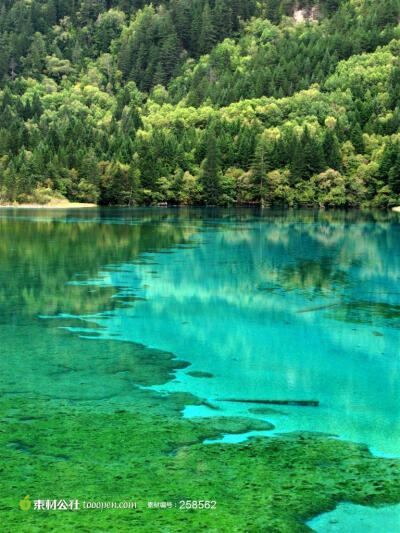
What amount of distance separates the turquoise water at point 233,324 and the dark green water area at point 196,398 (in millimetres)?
58

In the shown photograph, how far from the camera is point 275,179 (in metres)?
135

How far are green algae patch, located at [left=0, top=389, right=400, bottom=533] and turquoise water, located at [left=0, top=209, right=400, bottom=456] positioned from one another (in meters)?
→ 0.63

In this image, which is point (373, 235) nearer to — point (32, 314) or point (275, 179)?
point (32, 314)

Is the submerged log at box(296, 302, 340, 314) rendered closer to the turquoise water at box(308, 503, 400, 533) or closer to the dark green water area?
the dark green water area

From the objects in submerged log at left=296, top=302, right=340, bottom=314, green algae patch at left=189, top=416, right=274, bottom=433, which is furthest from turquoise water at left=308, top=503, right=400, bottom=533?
submerged log at left=296, top=302, right=340, bottom=314

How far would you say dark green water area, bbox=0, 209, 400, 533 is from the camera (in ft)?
24.4

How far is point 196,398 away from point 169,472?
3.18m

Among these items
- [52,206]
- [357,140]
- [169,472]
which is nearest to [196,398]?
[169,472]

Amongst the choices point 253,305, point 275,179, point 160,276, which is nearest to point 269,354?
point 253,305

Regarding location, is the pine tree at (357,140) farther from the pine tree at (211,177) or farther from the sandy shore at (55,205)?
the sandy shore at (55,205)

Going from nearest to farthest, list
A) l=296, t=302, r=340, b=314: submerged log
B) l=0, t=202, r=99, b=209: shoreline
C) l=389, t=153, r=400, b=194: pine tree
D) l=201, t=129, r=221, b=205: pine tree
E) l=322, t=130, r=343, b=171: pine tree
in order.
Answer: l=296, t=302, r=340, b=314: submerged log
l=0, t=202, r=99, b=209: shoreline
l=389, t=153, r=400, b=194: pine tree
l=201, t=129, r=221, b=205: pine tree
l=322, t=130, r=343, b=171: pine tree

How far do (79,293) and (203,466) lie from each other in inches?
554
